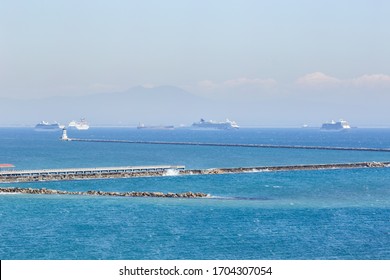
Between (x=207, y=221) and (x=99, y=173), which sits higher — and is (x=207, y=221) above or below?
below

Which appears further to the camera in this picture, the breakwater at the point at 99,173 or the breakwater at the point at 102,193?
the breakwater at the point at 99,173

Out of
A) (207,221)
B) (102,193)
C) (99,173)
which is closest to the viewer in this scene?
(207,221)

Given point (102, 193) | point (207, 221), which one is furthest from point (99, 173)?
point (207, 221)

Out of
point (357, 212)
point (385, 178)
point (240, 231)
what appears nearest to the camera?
point (240, 231)

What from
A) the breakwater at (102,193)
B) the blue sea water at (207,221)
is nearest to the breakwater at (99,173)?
the blue sea water at (207,221)

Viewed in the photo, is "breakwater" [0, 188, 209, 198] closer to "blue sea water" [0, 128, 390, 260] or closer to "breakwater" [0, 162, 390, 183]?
"blue sea water" [0, 128, 390, 260]

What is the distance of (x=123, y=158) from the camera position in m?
117

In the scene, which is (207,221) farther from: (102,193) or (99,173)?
(99,173)

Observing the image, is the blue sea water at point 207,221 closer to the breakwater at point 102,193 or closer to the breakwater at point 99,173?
the breakwater at point 102,193

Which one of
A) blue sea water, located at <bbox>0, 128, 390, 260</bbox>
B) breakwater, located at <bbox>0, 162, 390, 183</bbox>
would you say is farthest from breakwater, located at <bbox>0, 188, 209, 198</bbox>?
breakwater, located at <bbox>0, 162, 390, 183</bbox>

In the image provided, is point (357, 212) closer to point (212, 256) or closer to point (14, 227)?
point (212, 256)

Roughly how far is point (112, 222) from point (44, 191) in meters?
17.8

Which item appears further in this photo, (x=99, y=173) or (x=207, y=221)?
(x=99, y=173)

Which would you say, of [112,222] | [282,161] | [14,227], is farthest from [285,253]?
[282,161]
